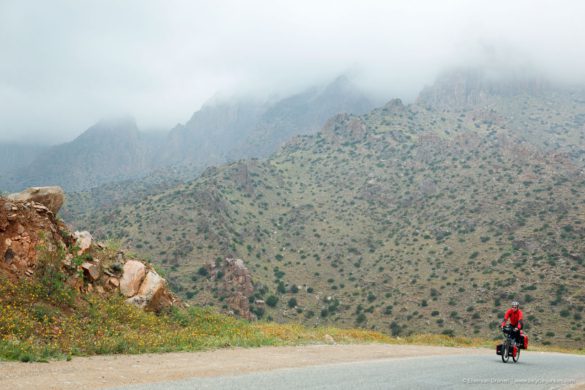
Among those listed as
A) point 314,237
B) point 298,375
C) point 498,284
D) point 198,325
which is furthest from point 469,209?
point 298,375

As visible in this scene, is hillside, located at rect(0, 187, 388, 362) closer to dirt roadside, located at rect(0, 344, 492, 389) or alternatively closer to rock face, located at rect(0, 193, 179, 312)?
rock face, located at rect(0, 193, 179, 312)

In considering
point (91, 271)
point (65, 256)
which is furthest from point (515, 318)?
point (65, 256)

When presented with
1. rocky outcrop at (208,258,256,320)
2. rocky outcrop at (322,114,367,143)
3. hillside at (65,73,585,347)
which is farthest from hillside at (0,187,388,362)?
rocky outcrop at (322,114,367,143)

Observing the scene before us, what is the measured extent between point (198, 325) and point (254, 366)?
7338 millimetres

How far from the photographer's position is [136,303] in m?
17.8

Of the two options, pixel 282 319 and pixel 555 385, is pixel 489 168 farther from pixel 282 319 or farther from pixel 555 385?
pixel 555 385

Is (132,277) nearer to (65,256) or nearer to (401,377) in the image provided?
(65,256)

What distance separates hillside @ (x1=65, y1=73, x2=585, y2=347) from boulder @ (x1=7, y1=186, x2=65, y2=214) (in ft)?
140

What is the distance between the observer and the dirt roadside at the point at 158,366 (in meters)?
8.71

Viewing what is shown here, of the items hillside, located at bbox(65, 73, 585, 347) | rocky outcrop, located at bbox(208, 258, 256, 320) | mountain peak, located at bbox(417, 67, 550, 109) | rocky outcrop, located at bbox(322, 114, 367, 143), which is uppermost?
mountain peak, located at bbox(417, 67, 550, 109)

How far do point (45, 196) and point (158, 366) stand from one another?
11901mm

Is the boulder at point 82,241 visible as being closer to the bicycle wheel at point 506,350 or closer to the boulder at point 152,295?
the boulder at point 152,295

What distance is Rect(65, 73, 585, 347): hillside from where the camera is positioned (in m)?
54.8

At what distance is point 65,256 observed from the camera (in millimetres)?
16953
